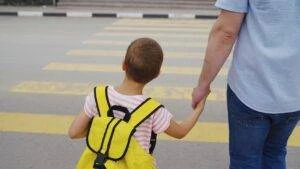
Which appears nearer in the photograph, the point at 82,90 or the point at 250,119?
the point at 250,119

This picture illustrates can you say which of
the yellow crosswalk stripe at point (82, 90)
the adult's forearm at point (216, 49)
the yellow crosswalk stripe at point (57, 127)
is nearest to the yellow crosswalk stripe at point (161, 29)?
the yellow crosswalk stripe at point (82, 90)

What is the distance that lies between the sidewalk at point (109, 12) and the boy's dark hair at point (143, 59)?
41.1 ft

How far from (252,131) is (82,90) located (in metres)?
4.06

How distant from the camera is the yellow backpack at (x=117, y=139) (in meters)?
2.20

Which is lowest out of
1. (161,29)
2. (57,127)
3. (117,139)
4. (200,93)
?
(161,29)

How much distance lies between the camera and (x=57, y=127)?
4.83 metres

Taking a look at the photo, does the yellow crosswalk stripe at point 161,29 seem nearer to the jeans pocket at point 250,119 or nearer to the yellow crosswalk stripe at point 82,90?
the yellow crosswalk stripe at point 82,90

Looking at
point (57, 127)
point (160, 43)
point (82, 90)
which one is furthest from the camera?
point (160, 43)

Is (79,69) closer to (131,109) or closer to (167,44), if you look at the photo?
(167,44)

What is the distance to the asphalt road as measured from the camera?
4.25 meters

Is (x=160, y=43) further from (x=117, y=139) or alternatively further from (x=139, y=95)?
(x=117, y=139)

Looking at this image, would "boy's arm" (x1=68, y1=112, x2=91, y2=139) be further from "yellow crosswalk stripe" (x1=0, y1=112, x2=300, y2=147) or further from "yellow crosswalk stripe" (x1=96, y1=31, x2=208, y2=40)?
"yellow crosswalk stripe" (x1=96, y1=31, x2=208, y2=40)

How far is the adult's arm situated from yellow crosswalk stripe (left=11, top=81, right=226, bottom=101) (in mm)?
3527

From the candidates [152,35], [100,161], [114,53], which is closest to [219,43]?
[100,161]
